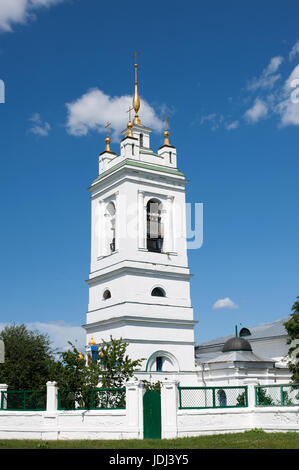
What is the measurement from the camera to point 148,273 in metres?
38.0

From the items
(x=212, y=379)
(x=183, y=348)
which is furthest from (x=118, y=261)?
(x=212, y=379)

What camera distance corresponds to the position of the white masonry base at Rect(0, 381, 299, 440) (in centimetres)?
2100

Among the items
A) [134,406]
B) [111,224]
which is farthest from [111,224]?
[134,406]

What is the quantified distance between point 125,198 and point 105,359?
14.0 meters

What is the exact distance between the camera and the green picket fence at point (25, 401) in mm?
23016

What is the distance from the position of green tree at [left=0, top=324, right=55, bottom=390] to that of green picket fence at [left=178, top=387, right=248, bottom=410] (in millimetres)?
18608

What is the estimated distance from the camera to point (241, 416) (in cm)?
2250

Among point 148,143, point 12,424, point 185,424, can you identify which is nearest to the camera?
point 185,424

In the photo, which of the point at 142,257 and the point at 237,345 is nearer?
the point at 142,257

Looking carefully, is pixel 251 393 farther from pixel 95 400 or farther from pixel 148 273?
pixel 148 273

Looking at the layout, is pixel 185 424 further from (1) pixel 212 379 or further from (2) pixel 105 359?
(1) pixel 212 379

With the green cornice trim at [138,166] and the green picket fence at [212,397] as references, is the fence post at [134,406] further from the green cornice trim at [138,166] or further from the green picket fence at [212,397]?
the green cornice trim at [138,166]

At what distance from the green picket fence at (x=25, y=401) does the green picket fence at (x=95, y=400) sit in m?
0.79

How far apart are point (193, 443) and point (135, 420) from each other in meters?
2.87
